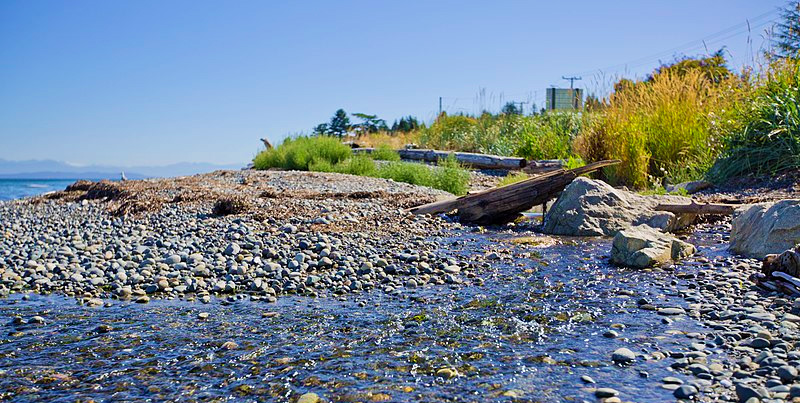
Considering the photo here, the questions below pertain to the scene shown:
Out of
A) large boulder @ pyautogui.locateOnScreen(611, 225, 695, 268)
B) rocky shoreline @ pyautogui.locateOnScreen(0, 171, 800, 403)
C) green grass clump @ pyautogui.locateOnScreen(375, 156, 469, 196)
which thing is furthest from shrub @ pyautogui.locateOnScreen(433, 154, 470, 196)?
large boulder @ pyautogui.locateOnScreen(611, 225, 695, 268)

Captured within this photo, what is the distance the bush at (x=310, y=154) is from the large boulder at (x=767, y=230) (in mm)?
10485

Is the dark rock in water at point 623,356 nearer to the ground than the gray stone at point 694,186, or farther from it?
nearer to the ground

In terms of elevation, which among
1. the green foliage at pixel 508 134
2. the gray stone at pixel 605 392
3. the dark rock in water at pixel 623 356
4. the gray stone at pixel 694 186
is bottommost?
the gray stone at pixel 605 392


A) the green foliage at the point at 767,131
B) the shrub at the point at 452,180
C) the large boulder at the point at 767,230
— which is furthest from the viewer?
the shrub at the point at 452,180

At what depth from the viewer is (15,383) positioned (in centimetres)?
269

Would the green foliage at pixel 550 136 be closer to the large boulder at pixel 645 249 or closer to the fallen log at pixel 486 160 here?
the fallen log at pixel 486 160

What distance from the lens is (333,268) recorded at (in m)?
4.86

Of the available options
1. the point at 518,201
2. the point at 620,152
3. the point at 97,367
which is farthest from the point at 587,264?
the point at 620,152

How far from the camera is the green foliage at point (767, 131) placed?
7879 millimetres

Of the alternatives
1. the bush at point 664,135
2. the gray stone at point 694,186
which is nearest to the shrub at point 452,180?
the bush at point 664,135

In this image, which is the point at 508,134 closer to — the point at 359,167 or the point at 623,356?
the point at 359,167

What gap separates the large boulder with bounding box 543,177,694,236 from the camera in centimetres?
644

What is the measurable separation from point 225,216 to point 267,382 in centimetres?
484

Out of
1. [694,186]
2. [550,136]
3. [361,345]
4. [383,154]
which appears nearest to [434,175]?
[550,136]
